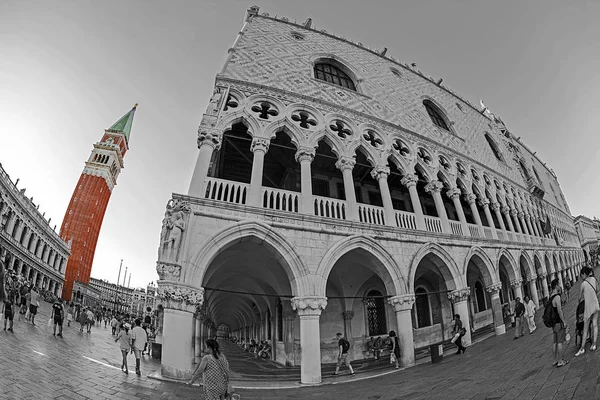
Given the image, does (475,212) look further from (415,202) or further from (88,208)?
(88,208)

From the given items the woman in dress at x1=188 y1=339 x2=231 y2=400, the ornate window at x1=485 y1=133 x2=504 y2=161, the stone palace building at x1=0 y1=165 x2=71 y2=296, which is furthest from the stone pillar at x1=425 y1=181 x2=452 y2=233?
the stone palace building at x1=0 y1=165 x2=71 y2=296

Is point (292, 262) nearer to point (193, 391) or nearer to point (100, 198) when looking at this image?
point (193, 391)

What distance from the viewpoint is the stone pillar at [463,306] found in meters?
9.51

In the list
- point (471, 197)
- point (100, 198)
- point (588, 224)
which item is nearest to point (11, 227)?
point (100, 198)

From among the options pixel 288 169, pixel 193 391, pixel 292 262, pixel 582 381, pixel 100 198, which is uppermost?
pixel 100 198

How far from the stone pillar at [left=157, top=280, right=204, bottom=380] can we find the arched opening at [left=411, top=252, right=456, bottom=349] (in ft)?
28.0

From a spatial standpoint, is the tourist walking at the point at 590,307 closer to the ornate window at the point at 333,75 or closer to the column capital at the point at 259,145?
the column capital at the point at 259,145

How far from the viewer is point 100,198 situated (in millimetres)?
55000

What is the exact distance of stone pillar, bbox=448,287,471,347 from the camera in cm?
951

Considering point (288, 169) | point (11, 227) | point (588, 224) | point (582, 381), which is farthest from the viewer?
point (588, 224)

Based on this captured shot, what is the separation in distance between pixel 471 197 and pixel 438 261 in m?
5.01

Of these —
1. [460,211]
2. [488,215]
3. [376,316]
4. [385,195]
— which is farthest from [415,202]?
[488,215]

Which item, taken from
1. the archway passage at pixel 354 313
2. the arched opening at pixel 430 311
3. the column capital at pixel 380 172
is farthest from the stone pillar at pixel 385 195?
the arched opening at pixel 430 311

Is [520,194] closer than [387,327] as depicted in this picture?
No
